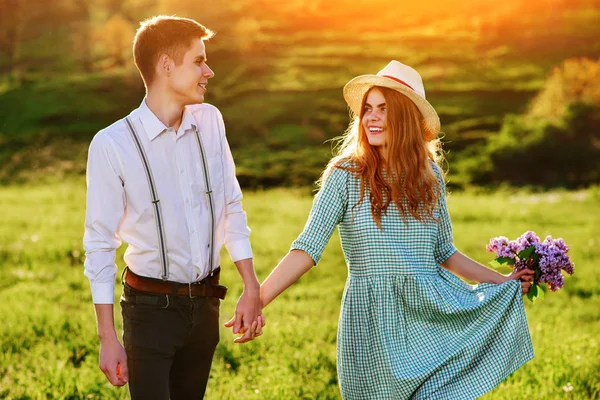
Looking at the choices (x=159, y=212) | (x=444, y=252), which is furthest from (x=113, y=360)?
(x=444, y=252)

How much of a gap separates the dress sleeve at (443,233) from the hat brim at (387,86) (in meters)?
0.26

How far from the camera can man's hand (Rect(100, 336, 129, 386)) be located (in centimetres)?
335

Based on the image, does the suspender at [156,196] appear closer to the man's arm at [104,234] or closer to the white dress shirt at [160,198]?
the white dress shirt at [160,198]

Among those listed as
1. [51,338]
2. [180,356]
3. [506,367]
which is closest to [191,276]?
[180,356]

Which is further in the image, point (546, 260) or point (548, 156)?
point (548, 156)

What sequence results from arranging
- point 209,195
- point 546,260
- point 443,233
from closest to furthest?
point 209,195
point 546,260
point 443,233

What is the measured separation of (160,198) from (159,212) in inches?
2.5

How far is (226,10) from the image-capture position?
249 ft

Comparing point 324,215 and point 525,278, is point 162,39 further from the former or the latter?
point 525,278

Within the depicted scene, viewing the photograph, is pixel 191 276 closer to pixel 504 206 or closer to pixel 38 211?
pixel 38 211

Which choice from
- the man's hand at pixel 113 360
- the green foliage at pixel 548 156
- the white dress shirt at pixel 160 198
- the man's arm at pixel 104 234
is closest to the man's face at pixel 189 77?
the white dress shirt at pixel 160 198

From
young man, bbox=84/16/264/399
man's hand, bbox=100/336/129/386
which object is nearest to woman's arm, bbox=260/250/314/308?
young man, bbox=84/16/264/399

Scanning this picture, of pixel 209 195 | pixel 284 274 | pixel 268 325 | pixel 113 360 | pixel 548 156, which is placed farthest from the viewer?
pixel 548 156

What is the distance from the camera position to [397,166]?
398 cm
